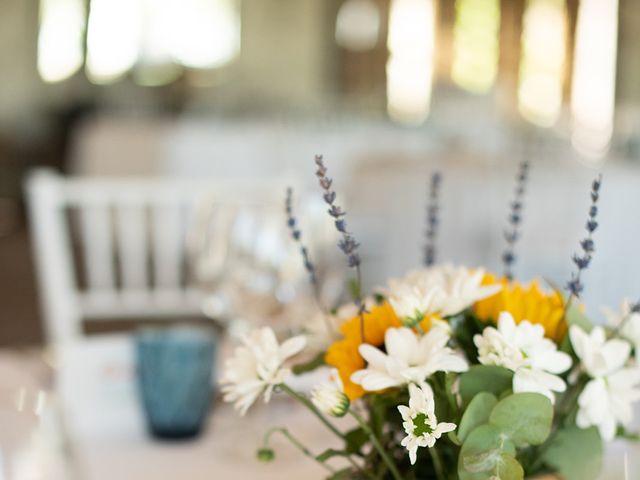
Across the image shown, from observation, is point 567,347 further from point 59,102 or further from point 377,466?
point 59,102

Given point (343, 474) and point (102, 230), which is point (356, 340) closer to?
point (343, 474)

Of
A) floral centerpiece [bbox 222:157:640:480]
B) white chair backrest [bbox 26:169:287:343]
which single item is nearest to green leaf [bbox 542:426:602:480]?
floral centerpiece [bbox 222:157:640:480]

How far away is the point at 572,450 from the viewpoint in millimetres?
583

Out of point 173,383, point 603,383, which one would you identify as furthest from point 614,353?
point 173,383

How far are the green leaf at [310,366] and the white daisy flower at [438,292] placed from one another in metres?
0.08

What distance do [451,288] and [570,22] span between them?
9.28m

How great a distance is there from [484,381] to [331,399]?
90 mm

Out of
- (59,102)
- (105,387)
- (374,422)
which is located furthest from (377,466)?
(59,102)

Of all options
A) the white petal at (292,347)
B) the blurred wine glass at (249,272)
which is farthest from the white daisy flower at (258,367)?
the blurred wine glass at (249,272)

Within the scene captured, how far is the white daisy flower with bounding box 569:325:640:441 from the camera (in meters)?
0.56

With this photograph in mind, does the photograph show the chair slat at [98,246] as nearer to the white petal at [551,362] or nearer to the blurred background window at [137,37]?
the white petal at [551,362]

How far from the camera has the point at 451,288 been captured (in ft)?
1.92

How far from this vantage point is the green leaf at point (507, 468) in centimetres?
47

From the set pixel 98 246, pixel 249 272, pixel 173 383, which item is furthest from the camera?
pixel 98 246
